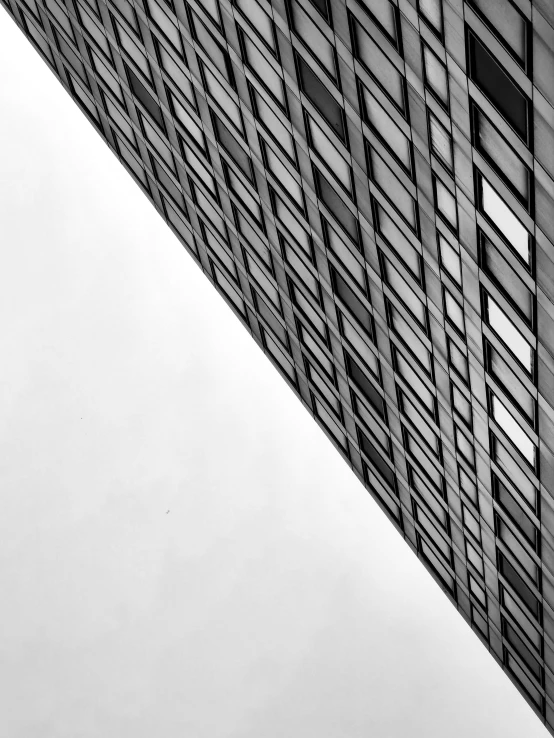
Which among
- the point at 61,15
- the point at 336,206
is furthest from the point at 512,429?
the point at 61,15

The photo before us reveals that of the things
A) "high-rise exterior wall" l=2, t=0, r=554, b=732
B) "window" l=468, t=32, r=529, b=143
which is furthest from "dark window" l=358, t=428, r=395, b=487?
"window" l=468, t=32, r=529, b=143

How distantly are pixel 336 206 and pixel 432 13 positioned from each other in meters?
11.7

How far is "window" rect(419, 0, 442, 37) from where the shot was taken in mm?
21531

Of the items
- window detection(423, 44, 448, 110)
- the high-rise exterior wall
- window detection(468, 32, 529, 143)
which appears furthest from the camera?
the high-rise exterior wall

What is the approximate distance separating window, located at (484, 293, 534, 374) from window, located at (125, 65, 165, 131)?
18.9 metres

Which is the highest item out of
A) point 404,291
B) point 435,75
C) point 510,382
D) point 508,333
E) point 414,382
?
point 435,75

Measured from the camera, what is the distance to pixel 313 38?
27.8 meters

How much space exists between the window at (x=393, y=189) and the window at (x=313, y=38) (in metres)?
2.38

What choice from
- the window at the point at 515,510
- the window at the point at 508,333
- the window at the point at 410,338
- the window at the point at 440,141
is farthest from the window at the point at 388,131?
the window at the point at 515,510

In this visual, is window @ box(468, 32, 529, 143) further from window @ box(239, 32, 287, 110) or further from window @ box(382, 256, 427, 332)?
window @ box(382, 256, 427, 332)

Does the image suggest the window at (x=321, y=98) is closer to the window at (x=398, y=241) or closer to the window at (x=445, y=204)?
the window at (x=398, y=241)

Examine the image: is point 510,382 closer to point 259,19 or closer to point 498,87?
point 498,87

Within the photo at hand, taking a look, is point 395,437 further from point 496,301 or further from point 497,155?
point 497,155

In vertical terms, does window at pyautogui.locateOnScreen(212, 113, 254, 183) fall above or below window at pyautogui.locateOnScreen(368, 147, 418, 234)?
above
